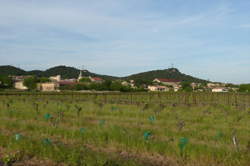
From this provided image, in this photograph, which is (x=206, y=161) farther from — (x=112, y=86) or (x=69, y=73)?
(x=69, y=73)

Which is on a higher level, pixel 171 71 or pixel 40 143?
pixel 171 71

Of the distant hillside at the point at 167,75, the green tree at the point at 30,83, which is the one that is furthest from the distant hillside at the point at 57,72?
the green tree at the point at 30,83

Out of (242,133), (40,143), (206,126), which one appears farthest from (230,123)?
(40,143)

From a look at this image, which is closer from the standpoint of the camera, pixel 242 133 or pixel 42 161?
pixel 42 161

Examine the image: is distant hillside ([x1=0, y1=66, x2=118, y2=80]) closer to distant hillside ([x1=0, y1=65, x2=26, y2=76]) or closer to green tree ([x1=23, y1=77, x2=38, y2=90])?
distant hillside ([x1=0, y1=65, x2=26, y2=76])

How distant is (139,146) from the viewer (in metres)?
6.41

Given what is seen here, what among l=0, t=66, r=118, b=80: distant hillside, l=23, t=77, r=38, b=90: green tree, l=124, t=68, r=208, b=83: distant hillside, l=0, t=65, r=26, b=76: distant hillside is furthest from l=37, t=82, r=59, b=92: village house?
l=124, t=68, r=208, b=83: distant hillside

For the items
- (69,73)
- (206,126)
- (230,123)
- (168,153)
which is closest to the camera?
(168,153)

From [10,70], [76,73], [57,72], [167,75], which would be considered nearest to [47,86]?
[10,70]

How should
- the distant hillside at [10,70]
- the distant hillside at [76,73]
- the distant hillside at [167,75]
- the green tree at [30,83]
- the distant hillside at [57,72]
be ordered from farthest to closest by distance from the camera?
the distant hillside at [167,75] < the distant hillside at [76,73] < the distant hillside at [57,72] < the distant hillside at [10,70] < the green tree at [30,83]

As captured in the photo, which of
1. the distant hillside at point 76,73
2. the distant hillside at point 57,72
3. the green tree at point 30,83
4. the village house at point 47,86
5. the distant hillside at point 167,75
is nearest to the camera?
the green tree at point 30,83

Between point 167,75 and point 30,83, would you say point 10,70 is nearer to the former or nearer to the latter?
point 30,83

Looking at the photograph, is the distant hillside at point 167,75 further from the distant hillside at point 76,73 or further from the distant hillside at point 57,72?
the distant hillside at point 57,72

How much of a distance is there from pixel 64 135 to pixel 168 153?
3264mm
